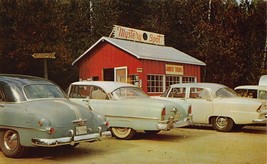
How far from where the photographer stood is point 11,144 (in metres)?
6.91

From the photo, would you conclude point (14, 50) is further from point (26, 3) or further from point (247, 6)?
point (247, 6)

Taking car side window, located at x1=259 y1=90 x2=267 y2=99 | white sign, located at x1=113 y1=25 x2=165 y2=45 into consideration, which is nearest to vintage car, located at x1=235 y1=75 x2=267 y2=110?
car side window, located at x1=259 y1=90 x2=267 y2=99

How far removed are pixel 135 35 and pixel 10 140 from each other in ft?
50.5

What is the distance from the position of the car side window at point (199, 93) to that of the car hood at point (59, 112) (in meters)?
5.09

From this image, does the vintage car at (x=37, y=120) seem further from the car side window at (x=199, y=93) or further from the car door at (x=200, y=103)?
the car side window at (x=199, y=93)

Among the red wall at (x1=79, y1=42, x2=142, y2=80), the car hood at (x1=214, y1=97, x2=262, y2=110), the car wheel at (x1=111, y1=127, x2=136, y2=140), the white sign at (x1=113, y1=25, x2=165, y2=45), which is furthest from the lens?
the white sign at (x1=113, y1=25, x2=165, y2=45)

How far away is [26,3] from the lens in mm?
22391

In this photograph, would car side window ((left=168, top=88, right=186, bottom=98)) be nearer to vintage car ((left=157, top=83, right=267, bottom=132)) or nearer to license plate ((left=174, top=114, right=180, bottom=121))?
vintage car ((left=157, top=83, right=267, bottom=132))

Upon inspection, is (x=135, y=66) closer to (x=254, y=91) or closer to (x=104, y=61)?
(x=104, y=61)

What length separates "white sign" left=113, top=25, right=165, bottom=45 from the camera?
20484mm

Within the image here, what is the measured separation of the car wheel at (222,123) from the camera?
11.2 meters

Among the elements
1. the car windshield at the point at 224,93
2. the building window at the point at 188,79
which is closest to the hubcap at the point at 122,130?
the car windshield at the point at 224,93

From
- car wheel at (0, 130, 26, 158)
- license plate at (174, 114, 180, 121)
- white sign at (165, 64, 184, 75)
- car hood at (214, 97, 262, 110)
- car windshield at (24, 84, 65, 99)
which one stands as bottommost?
car wheel at (0, 130, 26, 158)

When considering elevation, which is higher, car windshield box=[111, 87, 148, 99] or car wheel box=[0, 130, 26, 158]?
car windshield box=[111, 87, 148, 99]
